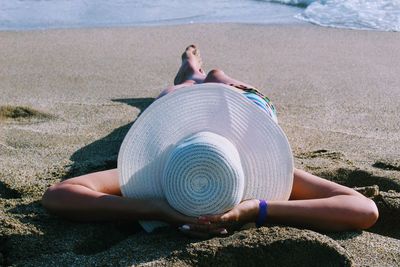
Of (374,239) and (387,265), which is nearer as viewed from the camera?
(387,265)

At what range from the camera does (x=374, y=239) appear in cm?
266

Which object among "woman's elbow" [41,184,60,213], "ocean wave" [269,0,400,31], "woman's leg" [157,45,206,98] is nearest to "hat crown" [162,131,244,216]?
"woman's elbow" [41,184,60,213]

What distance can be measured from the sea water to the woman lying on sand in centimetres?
403

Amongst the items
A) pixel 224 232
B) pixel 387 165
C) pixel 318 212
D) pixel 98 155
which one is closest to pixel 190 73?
pixel 98 155

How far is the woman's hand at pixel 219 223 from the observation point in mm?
2486

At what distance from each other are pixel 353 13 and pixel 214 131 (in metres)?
4.95

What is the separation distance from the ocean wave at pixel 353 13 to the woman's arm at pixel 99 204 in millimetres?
4361

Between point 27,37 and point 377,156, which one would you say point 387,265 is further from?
point 27,37

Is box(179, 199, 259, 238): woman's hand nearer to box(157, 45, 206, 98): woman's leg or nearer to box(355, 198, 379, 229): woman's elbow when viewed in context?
box(355, 198, 379, 229): woman's elbow

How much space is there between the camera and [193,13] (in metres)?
7.17

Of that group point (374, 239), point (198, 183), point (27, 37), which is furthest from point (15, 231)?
point (27, 37)

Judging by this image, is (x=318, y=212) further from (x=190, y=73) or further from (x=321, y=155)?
(x=190, y=73)

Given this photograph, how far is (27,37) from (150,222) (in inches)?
154

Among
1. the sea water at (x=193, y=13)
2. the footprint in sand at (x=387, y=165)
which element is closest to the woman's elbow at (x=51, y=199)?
the footprint in sand at (x=387, y=165)
